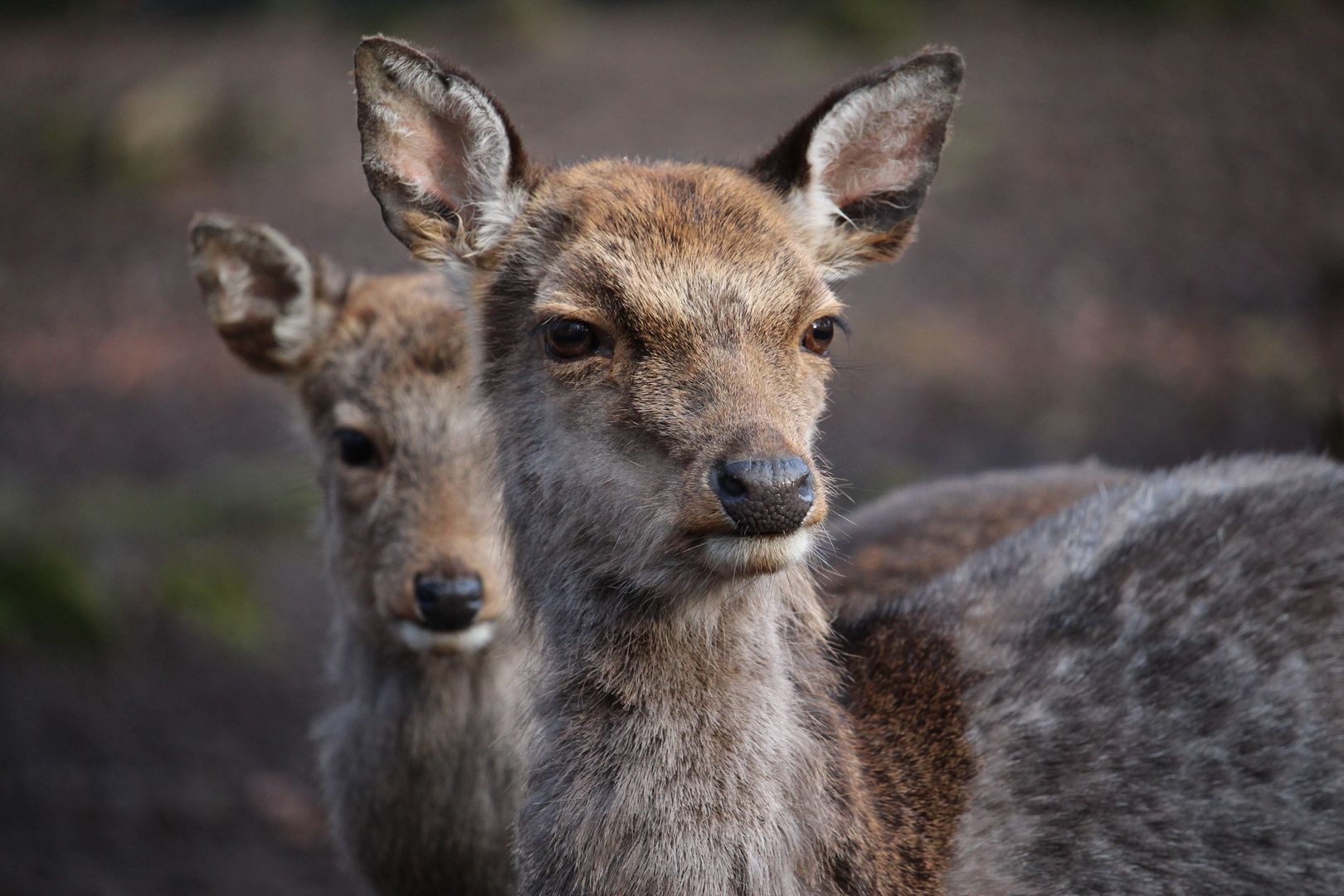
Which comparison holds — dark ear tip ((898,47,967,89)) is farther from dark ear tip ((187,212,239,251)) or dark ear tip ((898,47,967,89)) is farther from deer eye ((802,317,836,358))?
dark ear tip ((187,212,239,251))

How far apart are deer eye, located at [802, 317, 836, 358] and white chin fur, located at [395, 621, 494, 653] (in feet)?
5.67

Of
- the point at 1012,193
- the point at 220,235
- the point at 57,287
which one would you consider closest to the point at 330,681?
the point at 220,235

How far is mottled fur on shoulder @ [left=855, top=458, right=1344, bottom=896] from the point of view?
2.96m

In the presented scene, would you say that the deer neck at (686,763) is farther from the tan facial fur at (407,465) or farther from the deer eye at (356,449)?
the deer eye at (356,449)

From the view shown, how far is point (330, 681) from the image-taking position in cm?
490

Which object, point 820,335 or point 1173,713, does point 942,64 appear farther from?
point 1173,713

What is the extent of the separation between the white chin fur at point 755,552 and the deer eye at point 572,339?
2.19 ft

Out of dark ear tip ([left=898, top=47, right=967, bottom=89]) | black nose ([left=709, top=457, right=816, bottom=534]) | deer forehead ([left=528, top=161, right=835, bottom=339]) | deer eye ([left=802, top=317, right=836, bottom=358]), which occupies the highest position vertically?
dark ear tip ([left=898, top=47, right=967, bottom=89])

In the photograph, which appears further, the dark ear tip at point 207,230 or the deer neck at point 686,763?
the dark ear tip at point 207,230

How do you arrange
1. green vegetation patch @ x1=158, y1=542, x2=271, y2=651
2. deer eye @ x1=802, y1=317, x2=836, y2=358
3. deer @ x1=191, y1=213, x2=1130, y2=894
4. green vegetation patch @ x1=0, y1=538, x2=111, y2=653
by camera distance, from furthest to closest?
green vegetation patch @ x1=158, y1=542, x2=271, y2=651 < green vegetation patch @ x1=0, y1=538, x2=111, y2=653 < deer @ x1=191, y1=213, x2=1130, y2=894 < deer eye @ x1=802, y1=317, x2=836, y2=358

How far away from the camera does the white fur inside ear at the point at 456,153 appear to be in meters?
3.27

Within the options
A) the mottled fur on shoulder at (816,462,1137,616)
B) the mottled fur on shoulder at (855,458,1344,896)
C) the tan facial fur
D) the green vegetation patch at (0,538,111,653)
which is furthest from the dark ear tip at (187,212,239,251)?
the green vegetation patch at (0,538,111,653)

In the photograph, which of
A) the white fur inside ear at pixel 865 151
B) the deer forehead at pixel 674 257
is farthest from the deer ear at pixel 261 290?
the white fur inside ear at pixel 865 151

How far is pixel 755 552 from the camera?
2615mm
